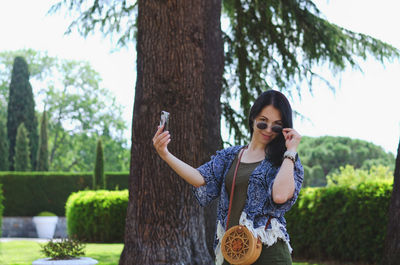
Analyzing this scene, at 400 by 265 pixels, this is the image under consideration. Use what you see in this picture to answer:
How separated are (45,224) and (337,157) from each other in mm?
25124

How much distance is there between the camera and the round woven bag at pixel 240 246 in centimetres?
231

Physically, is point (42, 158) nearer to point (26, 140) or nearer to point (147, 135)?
point (26, 140)

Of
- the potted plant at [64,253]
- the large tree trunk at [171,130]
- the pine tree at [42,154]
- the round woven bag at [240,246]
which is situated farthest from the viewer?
the pine tree at [42,154]

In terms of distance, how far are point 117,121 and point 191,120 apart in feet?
105

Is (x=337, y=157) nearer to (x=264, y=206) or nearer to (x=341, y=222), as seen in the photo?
(x=341, y=222)

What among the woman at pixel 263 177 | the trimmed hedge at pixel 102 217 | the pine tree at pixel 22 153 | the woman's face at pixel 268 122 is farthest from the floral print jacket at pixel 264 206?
the pine tree at pixel 22 153

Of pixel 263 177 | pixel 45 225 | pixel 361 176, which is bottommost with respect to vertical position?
pixel 45 225

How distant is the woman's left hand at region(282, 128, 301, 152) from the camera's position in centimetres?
236

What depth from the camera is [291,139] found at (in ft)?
7.79

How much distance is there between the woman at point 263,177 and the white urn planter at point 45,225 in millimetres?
17197

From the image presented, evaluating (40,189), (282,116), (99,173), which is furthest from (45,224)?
(282,116)

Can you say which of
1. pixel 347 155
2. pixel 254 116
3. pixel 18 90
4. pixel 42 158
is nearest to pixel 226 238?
pixel 254 116

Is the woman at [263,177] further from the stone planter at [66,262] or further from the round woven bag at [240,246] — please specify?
the stone planter at [66,262]

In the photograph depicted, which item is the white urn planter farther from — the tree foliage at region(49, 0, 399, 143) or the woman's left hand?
the woman's left hand
